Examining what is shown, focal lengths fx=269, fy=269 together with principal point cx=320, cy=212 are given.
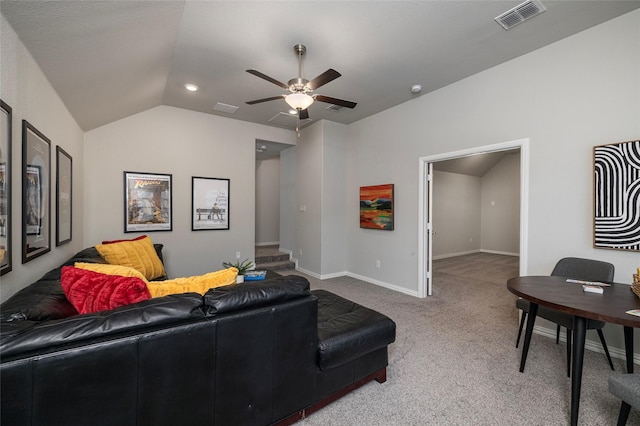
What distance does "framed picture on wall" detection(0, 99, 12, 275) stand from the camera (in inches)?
58.1

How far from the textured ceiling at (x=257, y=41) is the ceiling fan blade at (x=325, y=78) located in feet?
1.61

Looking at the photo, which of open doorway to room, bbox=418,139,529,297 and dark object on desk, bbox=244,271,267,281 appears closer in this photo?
dark object on desk, bbox=244,271,267,281

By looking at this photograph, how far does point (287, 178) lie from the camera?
6.61 meters

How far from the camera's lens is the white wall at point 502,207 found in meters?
7.69

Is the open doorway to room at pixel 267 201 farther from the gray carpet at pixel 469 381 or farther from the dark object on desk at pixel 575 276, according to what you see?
the dark object on desk at pixel 575 276

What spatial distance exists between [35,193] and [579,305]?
375cm

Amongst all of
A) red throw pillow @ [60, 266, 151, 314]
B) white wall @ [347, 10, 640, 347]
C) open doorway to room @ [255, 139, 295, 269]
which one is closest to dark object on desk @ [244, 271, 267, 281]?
red throw pillow @ [60, 266, 151, 314]

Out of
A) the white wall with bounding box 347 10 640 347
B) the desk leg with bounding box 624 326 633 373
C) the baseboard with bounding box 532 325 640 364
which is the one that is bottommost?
the baseboard with bounding box 532 325 640 364

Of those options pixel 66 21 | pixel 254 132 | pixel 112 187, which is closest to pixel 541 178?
pixel 66 21

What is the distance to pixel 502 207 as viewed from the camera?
26.4ft

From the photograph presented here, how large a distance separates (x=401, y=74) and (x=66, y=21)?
126 inches

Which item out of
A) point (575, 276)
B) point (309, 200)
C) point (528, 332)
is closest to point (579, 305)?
point (528, 332)

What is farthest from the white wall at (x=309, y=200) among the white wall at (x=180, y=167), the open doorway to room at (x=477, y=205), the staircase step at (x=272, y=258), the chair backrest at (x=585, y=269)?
the chair backrest at (x=585, y=269)

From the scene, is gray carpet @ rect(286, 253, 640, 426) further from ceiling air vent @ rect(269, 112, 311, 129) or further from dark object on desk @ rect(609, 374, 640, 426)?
ceiling air vent @ rect(269, 112, 311, 129)
